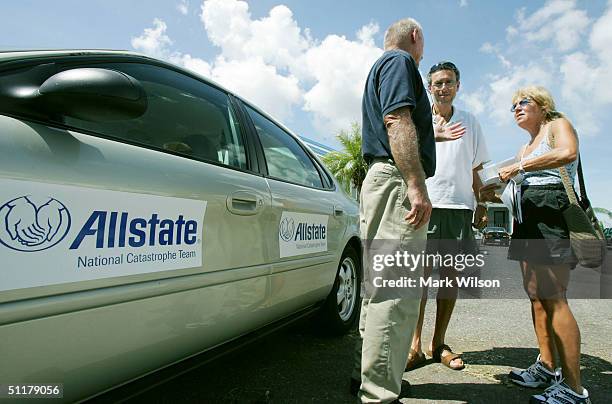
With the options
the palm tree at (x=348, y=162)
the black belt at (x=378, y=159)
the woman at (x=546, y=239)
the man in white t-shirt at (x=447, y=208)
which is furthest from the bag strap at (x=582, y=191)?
the palm tree at (x=348, y=162)

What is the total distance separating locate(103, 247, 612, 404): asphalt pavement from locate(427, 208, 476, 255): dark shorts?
28.9 inches

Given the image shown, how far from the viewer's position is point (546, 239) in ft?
6.93

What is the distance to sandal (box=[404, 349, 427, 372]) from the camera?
2.58 m

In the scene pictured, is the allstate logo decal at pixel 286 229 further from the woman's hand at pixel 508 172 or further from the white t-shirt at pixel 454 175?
the woman's hand at pixel 508 172

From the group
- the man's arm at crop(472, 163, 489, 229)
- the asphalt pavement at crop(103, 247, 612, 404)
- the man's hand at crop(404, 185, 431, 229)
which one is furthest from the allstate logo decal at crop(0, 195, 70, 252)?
the man's arm at crop(472, 163, 489, 229)

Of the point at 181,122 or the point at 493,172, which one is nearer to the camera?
the point at 181,122

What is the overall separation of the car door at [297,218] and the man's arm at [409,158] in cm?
69

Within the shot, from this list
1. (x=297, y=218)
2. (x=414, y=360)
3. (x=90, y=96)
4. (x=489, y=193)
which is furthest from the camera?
(x=489, y=193)

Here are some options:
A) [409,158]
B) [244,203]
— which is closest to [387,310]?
[409,158]

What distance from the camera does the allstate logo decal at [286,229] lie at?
216cm

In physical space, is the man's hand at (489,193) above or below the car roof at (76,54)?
below

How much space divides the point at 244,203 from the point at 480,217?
195cm

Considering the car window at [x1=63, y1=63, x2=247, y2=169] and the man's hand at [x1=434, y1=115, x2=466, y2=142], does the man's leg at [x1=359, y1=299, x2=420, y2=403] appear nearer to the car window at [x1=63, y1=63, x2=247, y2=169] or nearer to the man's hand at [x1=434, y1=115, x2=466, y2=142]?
the car window at [x1=63, y1=63, x2=247, y2=169]

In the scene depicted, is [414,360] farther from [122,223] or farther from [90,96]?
[90,96]
